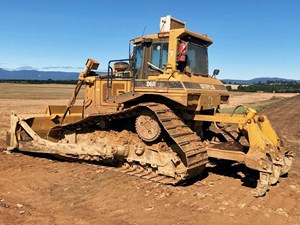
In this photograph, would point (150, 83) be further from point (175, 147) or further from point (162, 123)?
point (175, 147)

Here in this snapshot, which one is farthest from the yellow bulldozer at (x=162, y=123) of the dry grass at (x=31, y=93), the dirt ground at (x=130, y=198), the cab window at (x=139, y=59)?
the dry grass at (x=31, y=93)

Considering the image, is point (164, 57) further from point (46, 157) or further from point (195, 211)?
point (46, 157)

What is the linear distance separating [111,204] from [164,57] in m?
3.77

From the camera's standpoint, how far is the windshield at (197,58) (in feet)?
30.0

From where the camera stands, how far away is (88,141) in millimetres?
9969

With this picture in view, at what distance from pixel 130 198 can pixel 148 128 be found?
1.79m

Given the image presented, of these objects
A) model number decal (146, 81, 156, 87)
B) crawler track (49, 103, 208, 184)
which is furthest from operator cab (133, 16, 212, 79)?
crawler track (49, 103, 208, 184)

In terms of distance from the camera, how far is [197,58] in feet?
30.9

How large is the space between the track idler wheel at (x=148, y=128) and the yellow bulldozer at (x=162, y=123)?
0.07 feet

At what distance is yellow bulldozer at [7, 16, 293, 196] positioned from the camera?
7787mm

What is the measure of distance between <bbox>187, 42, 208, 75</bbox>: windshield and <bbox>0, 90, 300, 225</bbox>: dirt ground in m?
2.66

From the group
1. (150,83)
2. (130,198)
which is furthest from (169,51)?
(130,198)

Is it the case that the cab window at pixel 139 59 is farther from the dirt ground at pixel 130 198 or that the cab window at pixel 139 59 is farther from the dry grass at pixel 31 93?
the dry grass at pixel 31 93

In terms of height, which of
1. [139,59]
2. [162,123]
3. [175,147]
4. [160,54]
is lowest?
[175,147]
